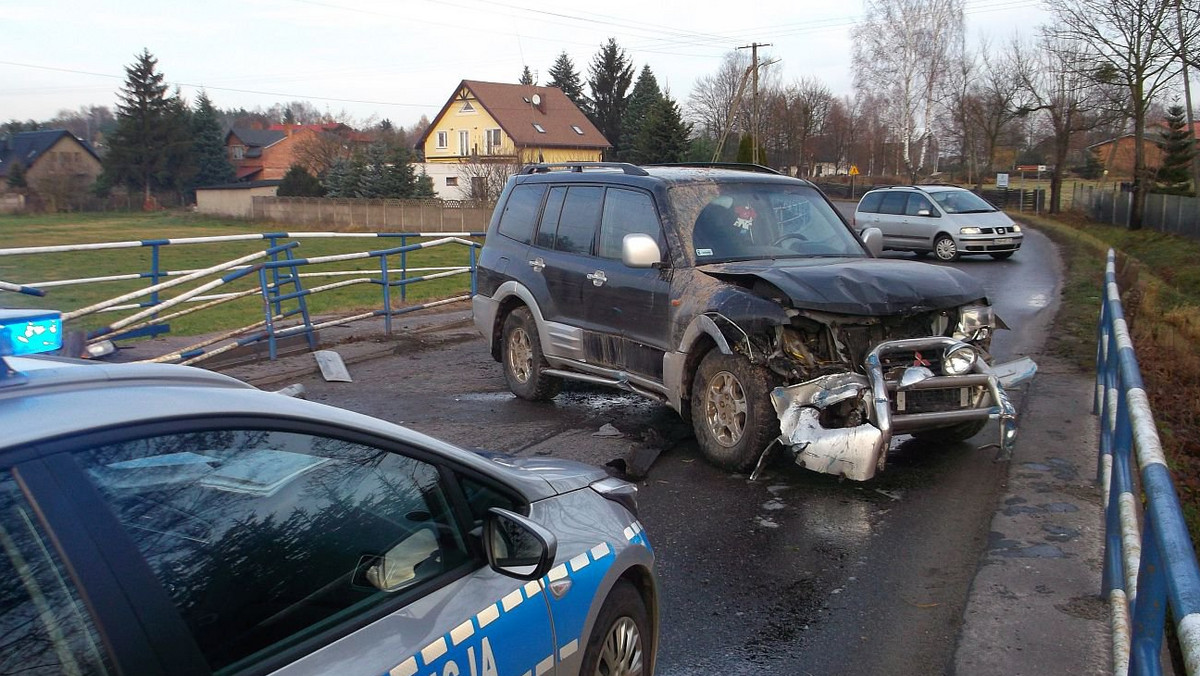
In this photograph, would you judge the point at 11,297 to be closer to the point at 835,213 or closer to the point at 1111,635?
the point at 835,213

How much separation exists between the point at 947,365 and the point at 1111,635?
8.01 ft

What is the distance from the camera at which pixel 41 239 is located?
36.2 meters

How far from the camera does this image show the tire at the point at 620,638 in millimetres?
3174

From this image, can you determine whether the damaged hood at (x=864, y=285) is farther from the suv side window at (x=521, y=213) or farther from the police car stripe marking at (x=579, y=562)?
the police car stripe marking at (x=579, y=562)

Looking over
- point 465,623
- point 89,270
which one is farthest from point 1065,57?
point 465,623

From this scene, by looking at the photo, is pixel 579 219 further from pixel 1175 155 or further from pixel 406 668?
pixel 1175 155

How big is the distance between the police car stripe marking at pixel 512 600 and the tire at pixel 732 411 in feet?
12.6

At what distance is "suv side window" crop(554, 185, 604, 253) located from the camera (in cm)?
830

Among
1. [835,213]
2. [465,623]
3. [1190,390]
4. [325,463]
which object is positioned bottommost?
[1190,390]

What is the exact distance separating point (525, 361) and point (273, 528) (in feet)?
22.1

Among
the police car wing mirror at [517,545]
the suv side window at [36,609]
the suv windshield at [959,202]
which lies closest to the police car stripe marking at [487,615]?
the police car wing mirror at [517,545]

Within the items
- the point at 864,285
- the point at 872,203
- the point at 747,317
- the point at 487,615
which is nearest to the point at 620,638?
the point at 487,615

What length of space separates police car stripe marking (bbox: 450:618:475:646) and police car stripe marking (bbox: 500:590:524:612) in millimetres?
158

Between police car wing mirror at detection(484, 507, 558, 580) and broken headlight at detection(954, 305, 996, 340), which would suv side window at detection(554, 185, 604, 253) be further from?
police car wing mirror at detection(484, 507, 558, 580)
